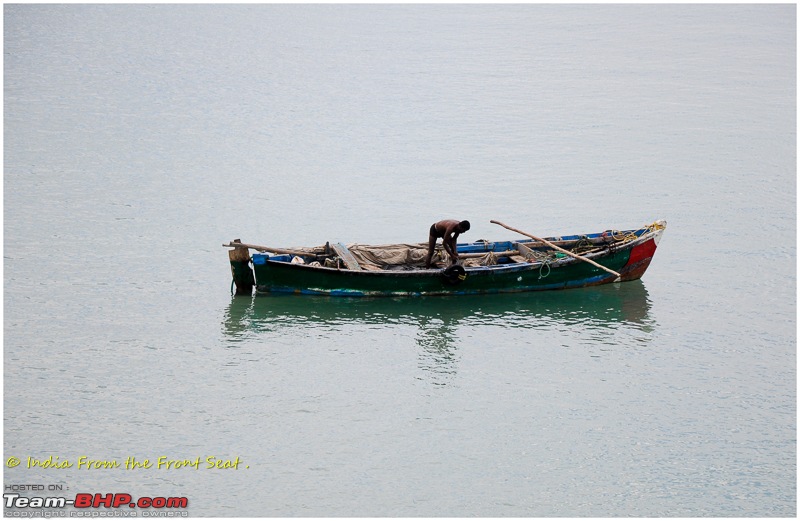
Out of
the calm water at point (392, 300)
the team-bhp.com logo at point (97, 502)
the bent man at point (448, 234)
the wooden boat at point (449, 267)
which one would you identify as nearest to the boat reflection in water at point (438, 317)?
the calm water at point (392, 300)

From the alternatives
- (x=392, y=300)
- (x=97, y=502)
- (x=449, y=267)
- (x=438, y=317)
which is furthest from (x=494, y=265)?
(x=97, y=502)

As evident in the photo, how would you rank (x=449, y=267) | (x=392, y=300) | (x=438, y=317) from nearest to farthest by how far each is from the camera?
1. (x=438, y=317)
2. (x=449, y=267)
3. (x=392, y=300)

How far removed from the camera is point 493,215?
74.9 ft

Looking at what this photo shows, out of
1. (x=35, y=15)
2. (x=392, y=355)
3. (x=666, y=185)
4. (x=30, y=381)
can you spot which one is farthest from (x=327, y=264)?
(x=35, y=15)

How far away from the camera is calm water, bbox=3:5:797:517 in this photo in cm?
1234

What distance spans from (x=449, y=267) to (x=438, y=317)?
0.81 m

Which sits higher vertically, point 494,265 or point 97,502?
point 494,265

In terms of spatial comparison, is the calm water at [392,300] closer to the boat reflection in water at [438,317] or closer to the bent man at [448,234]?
the boat reflection in water at [438,317]

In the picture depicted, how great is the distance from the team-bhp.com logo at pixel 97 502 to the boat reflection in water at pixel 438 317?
454 cm

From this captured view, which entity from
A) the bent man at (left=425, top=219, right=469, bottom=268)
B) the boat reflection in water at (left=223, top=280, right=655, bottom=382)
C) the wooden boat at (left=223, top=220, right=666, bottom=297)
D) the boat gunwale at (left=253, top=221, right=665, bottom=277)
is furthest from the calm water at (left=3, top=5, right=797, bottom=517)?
the bent man at (left=425, top=219, right=469, bottom=268)

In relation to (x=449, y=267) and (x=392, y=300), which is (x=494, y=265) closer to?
(x=449, y=267)

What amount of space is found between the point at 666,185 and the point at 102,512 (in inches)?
681

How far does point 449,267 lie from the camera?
1691cm

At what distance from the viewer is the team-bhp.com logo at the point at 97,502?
449 inches
